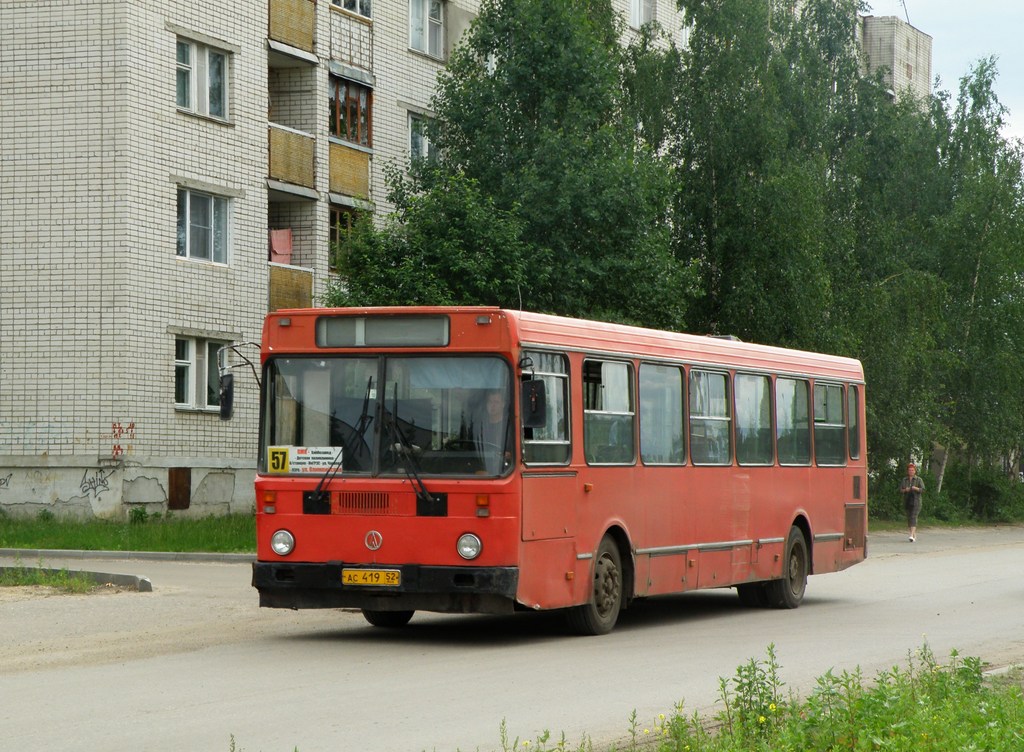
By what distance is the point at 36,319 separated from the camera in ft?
107

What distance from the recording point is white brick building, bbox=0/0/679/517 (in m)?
32.2

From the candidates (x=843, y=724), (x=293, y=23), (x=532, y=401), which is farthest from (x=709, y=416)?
(x=293, y=23)

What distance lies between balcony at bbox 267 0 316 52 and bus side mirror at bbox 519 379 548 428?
24644 mm

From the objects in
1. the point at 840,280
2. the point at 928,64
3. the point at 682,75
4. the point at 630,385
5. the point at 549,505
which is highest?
the point at 928,64

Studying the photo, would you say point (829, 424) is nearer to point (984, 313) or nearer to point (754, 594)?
point (754, 594)

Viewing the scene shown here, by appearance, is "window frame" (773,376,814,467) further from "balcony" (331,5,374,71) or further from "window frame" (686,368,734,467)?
"balcony" (331,5,374,71)

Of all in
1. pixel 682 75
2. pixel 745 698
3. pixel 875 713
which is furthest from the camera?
pixel 682 75

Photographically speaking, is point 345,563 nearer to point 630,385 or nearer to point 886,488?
point 630,385

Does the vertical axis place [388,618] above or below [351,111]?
below

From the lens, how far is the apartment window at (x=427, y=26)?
137 ft

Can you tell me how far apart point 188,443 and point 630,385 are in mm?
19816

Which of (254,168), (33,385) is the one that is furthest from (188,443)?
(254,168)

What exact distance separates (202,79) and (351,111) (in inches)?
201

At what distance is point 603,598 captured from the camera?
48.7ft
